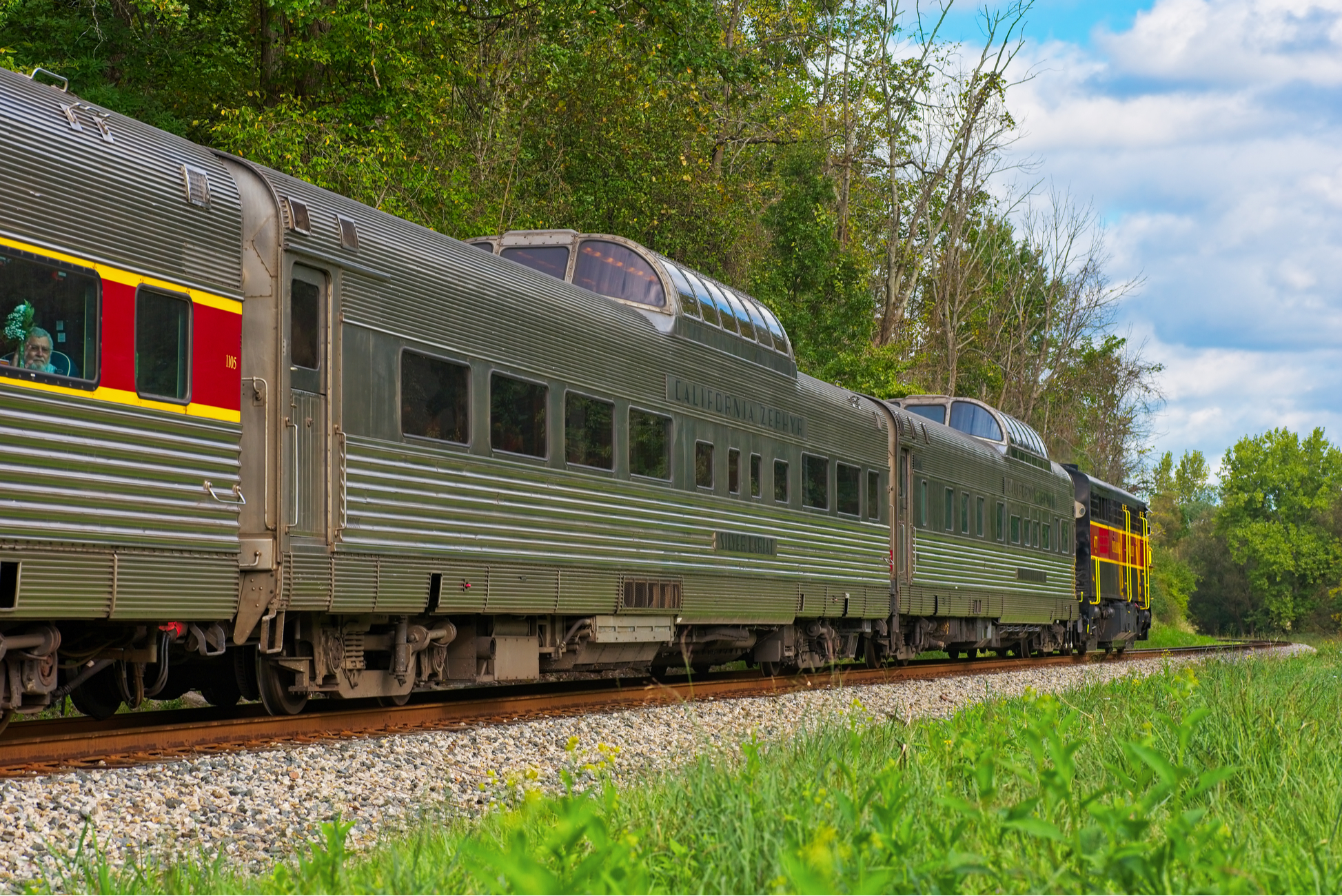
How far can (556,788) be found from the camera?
7770mm

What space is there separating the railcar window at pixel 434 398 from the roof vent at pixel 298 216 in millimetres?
1231

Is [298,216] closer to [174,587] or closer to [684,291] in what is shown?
[174,587]

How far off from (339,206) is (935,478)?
42.3ft

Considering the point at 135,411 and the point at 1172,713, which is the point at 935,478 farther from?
the point at 135,411

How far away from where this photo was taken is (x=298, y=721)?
932 centimetres


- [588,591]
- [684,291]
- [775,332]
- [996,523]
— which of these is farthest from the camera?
[996,523]

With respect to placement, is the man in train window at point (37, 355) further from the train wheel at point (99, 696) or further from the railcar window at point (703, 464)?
the railcar window at point (703, 464)

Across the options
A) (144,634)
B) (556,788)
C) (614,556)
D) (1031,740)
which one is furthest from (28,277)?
(614,556)

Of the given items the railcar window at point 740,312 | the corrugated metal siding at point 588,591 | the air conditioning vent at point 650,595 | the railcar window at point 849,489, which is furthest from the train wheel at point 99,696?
the railcar window at point 849,489

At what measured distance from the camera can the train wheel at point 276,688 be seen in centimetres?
971

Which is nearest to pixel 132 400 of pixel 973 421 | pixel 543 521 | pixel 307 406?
pixel 307 406

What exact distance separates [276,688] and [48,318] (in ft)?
11.9

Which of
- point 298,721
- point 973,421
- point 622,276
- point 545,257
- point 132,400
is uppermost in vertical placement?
point 545,257

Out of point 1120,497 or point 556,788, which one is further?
point 1120,497
